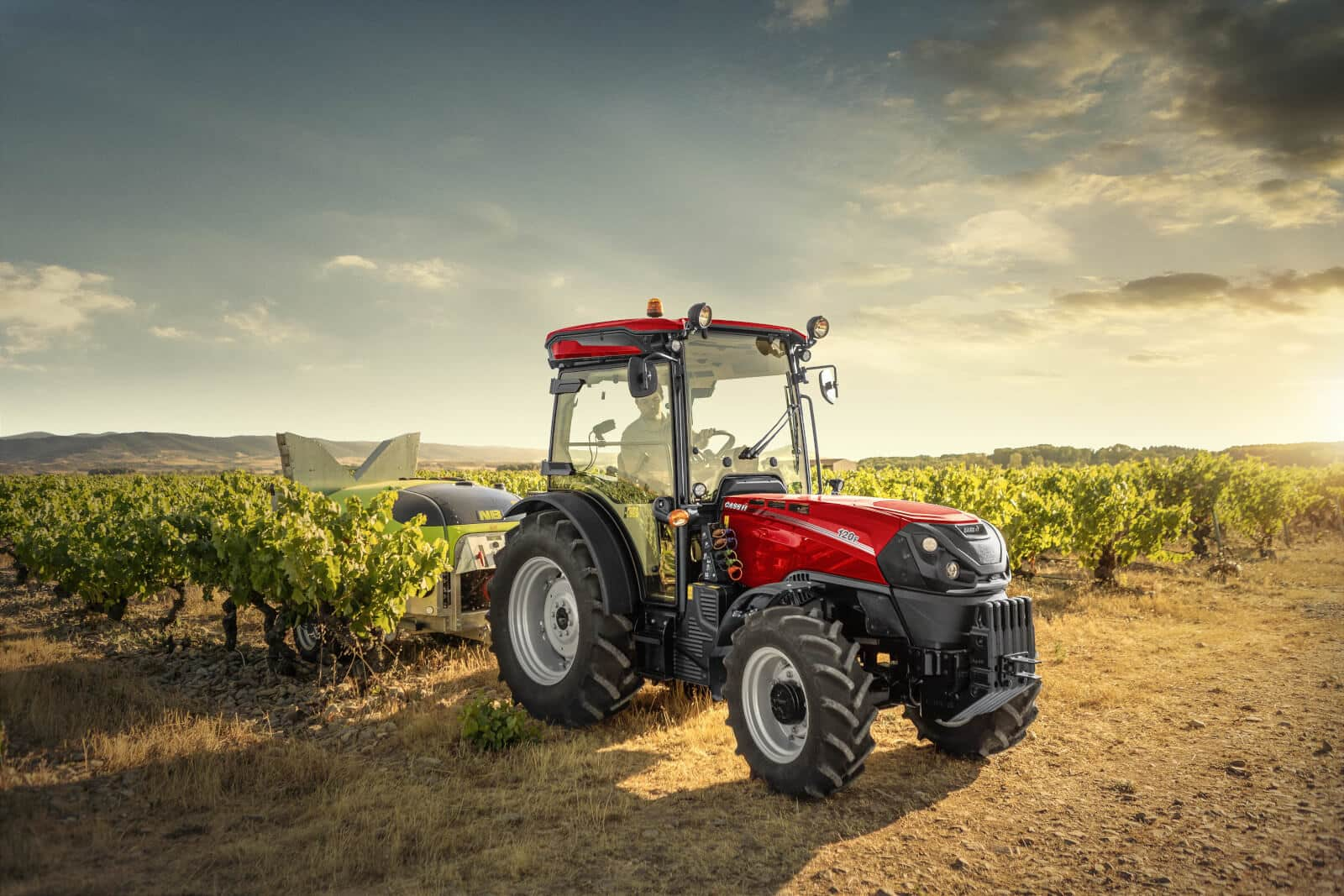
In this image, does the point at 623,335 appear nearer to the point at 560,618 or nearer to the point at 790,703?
the point at 560,618

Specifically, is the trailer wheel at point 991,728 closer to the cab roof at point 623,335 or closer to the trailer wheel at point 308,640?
the cab roof at point 623,335

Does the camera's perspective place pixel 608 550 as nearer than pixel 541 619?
Yes

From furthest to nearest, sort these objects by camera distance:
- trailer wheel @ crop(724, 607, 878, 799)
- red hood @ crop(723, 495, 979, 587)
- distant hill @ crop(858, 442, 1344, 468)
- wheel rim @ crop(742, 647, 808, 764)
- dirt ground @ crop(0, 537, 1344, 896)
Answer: distant hill @ crop(858, 442, 1344, 468) < red hood @ crop(723, 495, 979, 587) < wheel rim @ crop(742, 647, 808, 764) < trailer wheel @ crop(724, 607, 878, 799) < dirt ground @ crop(0, 537, 1344, 896)

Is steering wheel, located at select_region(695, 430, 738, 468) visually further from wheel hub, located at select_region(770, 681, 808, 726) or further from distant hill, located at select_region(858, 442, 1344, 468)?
distant hill, located at select_region(858, 442, 1344, 468)

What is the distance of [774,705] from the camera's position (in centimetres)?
496

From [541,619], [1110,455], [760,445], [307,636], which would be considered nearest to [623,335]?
[760,445]

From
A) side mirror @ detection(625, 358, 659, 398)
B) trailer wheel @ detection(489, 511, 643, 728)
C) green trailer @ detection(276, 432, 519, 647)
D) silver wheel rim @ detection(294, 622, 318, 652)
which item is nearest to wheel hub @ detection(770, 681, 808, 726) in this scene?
trailer wheel @ detection(489, 511, 643, 728)

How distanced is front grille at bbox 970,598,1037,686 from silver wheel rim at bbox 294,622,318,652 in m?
6.70

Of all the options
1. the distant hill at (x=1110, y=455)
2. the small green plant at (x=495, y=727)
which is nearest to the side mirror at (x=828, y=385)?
the small green plant at (x=495, y=727)

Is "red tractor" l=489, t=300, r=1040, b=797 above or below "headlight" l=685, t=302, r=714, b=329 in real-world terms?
below

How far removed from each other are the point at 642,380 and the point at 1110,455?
69.3m

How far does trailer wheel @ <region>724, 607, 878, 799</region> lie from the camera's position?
460 centimetres

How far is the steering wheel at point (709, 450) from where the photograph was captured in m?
5.95

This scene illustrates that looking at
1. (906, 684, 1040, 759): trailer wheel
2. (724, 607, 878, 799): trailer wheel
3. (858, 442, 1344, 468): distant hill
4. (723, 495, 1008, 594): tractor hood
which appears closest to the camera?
(724, 607, 878, 799): trailer wheel
